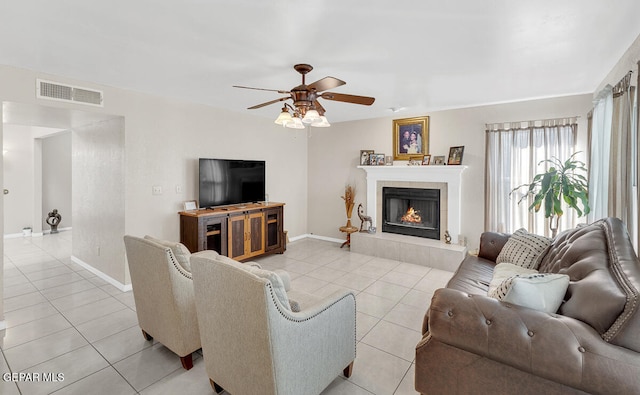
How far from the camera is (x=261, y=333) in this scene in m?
1.58

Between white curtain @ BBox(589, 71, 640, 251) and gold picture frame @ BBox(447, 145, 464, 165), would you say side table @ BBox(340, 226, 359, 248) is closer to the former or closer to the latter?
gold picture frame @ BBox(447, 145, 464, 165)

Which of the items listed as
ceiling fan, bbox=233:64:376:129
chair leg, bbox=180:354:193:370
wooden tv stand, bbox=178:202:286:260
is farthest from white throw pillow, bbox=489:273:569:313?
wooden tv stand, bbox=178:202:286:260

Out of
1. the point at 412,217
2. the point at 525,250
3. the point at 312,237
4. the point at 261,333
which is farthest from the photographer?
the point at 312,237

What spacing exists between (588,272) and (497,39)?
1.82 metres

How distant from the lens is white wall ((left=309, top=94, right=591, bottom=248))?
4.34m

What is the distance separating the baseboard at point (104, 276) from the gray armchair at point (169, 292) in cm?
179

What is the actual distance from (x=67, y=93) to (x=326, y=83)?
2.91 meters

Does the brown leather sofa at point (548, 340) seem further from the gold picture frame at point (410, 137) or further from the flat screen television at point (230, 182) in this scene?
the flat screen television at point (230, 182)

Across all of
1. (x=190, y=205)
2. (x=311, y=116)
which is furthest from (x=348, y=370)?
(x=190, y=205)

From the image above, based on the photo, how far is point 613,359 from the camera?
4.31 feet

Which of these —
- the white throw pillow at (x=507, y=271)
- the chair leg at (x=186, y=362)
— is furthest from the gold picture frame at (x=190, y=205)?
the white throw pillow at (x=507, y=271)

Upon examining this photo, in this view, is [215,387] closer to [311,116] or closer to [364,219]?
[311,116]

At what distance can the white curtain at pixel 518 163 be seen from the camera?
415 centimetres

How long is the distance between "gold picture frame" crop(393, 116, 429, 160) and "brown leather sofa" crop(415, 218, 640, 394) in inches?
137
